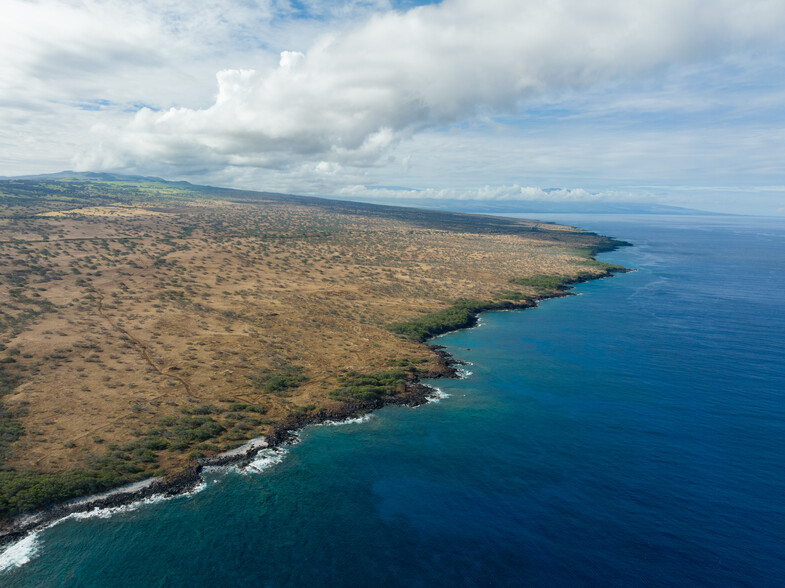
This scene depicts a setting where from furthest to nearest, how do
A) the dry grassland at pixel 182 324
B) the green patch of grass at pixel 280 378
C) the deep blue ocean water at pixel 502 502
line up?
the green patch of grass at pixel 280 378, the dry grassland at pixel 182 324, the deep blue ocean water at pixel 502 502

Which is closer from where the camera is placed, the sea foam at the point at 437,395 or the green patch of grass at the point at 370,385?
the green patch of grass at the point at 370,385

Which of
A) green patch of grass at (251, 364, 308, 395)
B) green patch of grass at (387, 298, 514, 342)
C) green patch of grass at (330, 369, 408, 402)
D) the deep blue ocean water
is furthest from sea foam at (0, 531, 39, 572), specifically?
green patch of grass at (387, 298, 514, 342)

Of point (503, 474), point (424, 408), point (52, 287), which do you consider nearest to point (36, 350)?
point (52, 287)

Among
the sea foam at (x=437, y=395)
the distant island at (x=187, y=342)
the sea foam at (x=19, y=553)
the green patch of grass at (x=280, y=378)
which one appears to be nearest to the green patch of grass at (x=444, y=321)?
the distant island at (x=187, y=342)

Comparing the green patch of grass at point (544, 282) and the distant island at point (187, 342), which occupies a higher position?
the green patch of grass at point (544, 282)

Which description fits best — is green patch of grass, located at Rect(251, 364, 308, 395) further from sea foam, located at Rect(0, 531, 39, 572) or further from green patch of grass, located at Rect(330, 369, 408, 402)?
sea foam, located at Rect(0, 531, 39, 572)

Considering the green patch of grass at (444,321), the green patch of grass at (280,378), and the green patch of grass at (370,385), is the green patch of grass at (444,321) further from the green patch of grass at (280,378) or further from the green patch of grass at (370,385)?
the green patch of grass at (280,378)
